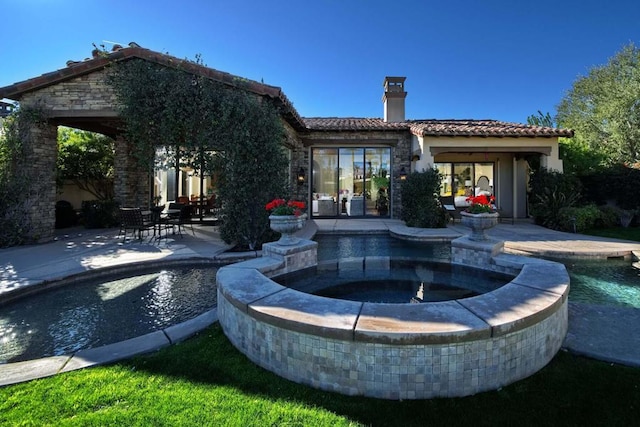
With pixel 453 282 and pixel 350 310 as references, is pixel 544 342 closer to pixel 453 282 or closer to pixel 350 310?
pixel 350 310

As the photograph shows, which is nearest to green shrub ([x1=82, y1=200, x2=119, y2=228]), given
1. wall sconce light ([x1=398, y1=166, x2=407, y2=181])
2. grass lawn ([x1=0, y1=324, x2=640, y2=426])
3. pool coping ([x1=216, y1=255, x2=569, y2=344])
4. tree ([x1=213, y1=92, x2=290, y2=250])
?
tree ([x1=213, y1=92, x2=290, y2=250])

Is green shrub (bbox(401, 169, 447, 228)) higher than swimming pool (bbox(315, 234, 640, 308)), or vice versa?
green shrub (bbox(401, 169, 447, 228))

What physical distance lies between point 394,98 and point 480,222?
11169mm

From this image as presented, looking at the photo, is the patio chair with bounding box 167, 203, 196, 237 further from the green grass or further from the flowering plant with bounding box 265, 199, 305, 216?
the green grass

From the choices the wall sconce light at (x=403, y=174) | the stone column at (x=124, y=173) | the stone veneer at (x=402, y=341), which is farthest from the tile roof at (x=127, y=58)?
the stone veneer at (x=402, y=341)

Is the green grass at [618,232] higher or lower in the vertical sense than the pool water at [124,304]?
higher

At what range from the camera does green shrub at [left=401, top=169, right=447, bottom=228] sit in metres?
11.0

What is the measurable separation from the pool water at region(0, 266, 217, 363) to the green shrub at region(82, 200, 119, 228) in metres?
7.56

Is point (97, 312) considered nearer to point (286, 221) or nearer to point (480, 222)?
point (286, 221)

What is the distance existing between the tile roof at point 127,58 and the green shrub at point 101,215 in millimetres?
4345

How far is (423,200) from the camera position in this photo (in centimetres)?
1141

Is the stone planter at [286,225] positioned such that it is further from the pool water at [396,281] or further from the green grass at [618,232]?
the green grass at [618,232]

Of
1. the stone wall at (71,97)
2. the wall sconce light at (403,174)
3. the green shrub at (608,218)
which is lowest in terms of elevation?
the green shrub at (608,218)

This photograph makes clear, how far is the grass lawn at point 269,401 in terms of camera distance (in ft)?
7.12
